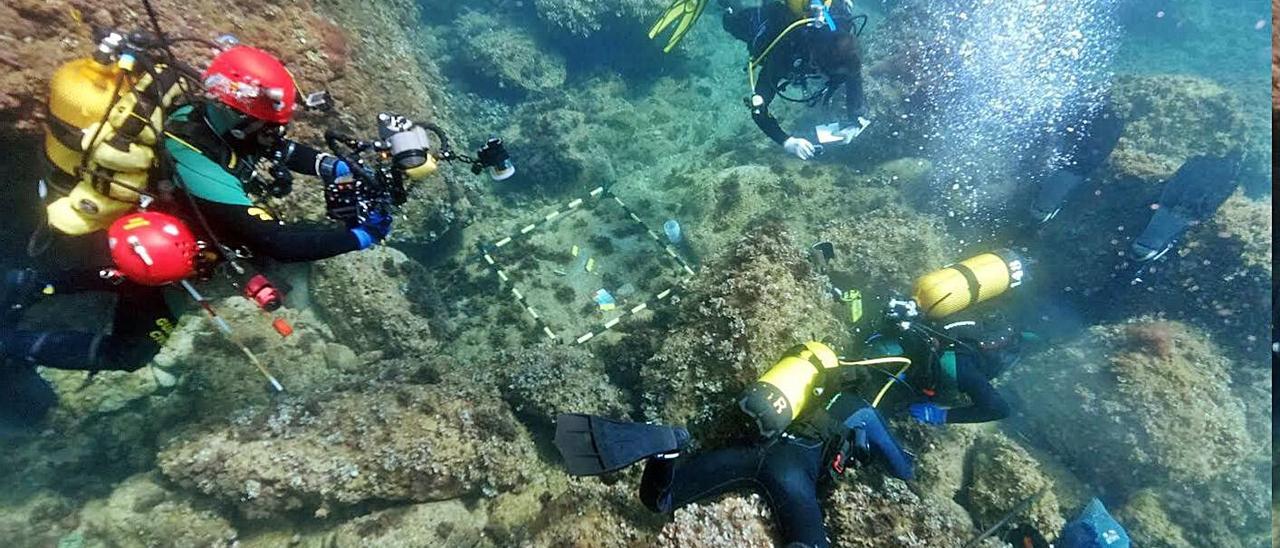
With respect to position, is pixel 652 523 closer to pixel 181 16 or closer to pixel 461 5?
pixel 181 16

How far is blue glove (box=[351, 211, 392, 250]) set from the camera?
3699 mm

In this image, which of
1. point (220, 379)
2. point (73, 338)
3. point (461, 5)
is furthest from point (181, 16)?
point (461, 5)

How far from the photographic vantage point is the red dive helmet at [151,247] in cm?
326

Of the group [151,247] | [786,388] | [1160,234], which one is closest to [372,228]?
[151,247]

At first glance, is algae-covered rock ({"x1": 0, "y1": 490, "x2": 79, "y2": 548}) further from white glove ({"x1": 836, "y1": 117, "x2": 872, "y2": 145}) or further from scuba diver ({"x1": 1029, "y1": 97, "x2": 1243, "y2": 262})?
scuba diver ({"x1": 1029, "y1": 97, "x2": 1243, "y2": 262})

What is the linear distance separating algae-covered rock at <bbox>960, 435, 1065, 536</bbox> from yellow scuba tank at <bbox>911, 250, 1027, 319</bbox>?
1.62 metres

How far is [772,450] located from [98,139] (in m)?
4.68

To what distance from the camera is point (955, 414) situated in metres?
5.16

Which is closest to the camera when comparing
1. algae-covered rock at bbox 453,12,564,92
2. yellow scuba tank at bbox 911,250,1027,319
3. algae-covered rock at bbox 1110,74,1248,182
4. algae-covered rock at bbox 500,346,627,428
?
algae-covered rock at bbox 500,346,627,428

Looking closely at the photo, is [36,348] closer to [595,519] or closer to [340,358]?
[340,358]

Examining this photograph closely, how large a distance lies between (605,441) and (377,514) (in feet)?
7.30

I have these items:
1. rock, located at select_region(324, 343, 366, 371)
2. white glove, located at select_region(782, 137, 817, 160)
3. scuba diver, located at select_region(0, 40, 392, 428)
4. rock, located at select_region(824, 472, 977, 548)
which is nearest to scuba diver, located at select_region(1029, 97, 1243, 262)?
white glove, located at select_region(782, 137, 817, 160)

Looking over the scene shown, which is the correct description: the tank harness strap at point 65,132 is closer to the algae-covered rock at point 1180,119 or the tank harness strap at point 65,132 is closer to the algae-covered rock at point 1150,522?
the algae-covered rock at point 1150,522

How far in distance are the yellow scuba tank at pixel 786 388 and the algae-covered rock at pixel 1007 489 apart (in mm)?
2793
